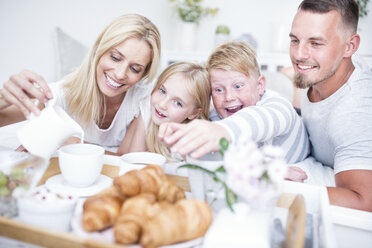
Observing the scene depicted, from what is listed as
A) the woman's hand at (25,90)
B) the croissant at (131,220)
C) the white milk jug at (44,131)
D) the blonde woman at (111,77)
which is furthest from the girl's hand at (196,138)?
the blonde woman at (111,77)

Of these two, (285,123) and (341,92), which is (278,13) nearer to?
(341,92)

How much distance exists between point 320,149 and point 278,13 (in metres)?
2.17

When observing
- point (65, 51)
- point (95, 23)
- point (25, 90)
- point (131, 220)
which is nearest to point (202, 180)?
point (131, 220)

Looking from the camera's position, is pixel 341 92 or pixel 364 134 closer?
pixel 364 134

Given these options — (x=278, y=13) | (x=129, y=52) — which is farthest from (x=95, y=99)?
(x=278, y=13)

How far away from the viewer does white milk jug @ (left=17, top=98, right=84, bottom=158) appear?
79 cm

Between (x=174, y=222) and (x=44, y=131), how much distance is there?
45 centimetres

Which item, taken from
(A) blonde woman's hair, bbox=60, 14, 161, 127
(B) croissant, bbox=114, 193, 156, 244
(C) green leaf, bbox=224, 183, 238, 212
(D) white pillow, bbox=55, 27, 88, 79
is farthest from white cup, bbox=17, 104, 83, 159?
(D) white pillow, bbox=55, 27, 88, 79

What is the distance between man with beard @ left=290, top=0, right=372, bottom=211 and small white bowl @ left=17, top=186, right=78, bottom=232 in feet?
3.15

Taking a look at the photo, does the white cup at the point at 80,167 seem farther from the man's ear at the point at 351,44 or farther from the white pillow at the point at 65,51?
the white pillow at the point at 65,51

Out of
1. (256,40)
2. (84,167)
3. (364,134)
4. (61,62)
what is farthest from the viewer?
(256,40)

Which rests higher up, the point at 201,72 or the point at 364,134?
the point at 201,72

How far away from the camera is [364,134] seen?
122 centimetres

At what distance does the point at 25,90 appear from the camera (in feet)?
3.11
